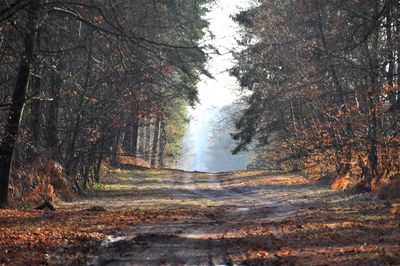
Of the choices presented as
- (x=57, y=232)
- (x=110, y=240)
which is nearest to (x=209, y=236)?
(x=110, y=240)

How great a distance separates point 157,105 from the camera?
25438 millimetres

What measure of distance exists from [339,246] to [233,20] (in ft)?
101

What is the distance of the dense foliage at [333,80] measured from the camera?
1862 cm

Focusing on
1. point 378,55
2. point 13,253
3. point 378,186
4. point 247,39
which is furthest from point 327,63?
point 13,253

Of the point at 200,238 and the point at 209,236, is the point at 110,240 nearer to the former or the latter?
the point at 200,238

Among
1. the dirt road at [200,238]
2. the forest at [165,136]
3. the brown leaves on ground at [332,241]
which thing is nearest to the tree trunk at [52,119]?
the forest at [165,136]

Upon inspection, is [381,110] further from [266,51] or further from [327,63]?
[266,51]

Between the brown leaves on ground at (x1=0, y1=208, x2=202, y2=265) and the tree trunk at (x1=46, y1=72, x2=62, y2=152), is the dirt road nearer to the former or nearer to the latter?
the brown leaves on ground at (x1=0, y1=208, x2=202, y2=265)

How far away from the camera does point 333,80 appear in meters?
24.4

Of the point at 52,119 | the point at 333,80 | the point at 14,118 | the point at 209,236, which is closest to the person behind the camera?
the point at 209,236

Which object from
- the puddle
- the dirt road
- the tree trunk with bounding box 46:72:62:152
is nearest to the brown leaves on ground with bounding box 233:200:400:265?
the dirt road

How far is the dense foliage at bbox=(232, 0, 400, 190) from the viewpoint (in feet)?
61.1

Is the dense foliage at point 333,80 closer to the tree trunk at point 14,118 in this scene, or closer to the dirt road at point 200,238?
the dirt road at point 200,238

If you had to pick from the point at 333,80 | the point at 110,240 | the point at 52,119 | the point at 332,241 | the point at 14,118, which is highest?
the point at 333,80
